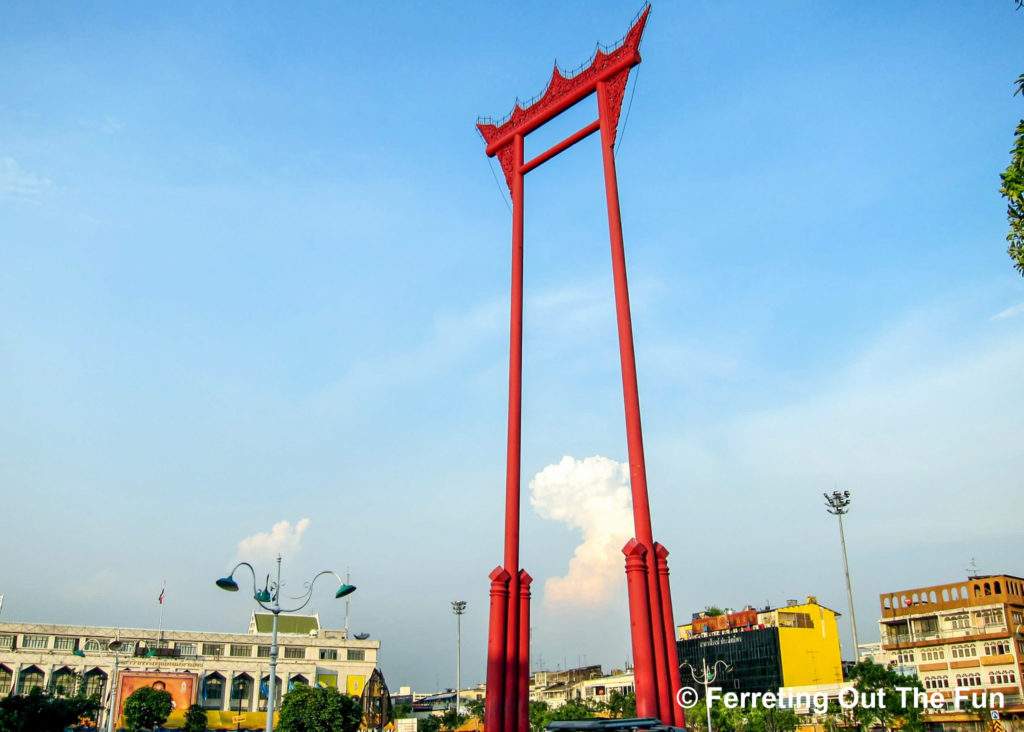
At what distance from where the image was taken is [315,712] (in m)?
45.0

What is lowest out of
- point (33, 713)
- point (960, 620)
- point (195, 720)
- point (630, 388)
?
point (195, 720)

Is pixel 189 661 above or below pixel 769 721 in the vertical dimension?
above

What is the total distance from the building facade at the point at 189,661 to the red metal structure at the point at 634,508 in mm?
53832

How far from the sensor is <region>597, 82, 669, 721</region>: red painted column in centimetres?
2270

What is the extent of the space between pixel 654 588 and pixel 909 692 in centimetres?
3493

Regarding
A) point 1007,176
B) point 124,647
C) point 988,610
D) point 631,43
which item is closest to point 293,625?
point 124,647

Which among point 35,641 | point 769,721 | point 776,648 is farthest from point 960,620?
point 35,641

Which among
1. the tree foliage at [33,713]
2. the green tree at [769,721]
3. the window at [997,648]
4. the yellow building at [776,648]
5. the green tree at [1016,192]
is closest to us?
the green tree at [1016,192]

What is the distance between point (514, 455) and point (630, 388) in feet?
15.3

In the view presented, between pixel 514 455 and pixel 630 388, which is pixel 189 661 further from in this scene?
pixel 630 388

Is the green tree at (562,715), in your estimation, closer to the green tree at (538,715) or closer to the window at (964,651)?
the green tree at (538,715)

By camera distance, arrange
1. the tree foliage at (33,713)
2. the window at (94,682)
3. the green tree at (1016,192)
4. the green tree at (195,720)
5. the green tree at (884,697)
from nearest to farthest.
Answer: the green tree at (1016,192), the tree foliage at (33,713), the green tree at (884,697), the green tree at (195,720), the window at (94,682)

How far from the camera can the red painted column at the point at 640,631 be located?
21.5 metres

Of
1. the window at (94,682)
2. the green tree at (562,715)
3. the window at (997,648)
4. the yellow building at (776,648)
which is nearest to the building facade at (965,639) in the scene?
the window at (997,648)
